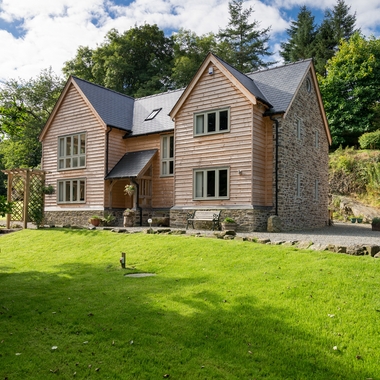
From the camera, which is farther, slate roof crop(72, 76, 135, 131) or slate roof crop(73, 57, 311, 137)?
slate roof crop(72, 76, 135, 131)

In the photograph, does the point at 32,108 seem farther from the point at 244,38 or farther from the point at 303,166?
the point at 303,166

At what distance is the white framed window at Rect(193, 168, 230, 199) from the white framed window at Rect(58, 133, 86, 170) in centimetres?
856

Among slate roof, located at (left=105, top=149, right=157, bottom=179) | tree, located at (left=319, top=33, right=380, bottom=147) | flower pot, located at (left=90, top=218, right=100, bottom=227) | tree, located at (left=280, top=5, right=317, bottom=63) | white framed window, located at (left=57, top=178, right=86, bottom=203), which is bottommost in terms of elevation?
flower pot, located at (left=90, top=218, right=100, bottom=227)

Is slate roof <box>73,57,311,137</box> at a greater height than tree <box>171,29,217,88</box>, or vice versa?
tree <box>171,29,217,88</box>

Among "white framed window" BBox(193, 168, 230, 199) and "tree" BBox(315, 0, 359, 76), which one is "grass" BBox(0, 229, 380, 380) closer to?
"white framed window" BBox(193, 168, 230, 199)

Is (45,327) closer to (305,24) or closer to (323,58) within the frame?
(323,58)

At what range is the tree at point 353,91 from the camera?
3650 centimetres

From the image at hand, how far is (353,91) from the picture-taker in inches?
1458

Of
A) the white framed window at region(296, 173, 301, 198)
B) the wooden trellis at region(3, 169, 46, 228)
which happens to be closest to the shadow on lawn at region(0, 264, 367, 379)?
the wooden trellis at region(3, 169, 46, 228)

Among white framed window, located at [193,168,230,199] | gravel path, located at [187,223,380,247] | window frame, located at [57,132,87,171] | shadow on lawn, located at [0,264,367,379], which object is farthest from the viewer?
window frame, located at [57,132,87,171]

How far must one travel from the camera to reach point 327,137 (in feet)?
84.5

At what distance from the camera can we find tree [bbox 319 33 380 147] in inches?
1437

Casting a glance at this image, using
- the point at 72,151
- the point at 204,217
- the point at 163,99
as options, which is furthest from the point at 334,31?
the point at 204,217

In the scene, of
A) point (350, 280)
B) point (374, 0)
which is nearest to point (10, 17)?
point (350, 280)
